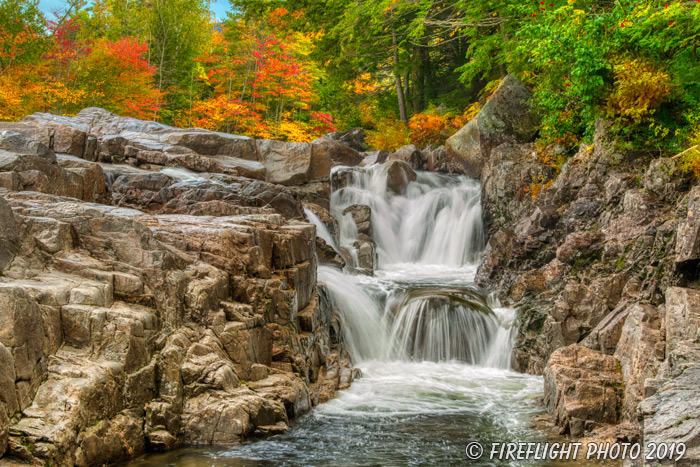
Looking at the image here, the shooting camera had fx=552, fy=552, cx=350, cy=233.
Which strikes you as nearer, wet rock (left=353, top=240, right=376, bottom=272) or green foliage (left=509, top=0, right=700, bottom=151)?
green foliage (left=509, top=0, right=700, bottom=151)

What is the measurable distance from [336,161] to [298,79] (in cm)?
501

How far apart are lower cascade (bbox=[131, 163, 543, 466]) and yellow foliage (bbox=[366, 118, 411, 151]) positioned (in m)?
5.71

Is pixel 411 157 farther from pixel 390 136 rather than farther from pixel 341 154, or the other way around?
pixel 390 136

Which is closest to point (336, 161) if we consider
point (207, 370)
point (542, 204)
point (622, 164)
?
point (542, 204)

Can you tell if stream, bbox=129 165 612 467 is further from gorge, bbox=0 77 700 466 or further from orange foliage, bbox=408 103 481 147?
orange foliage, bbox=408 103 481 147

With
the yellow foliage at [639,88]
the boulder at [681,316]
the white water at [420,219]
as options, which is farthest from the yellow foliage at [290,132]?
the boulder at [681,316]

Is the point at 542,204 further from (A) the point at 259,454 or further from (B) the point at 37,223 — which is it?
(B) the point at 37,223

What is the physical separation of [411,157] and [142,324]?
715 inches

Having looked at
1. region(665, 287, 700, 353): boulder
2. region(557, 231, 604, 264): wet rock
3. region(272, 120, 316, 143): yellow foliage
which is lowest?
region(665, 287, 700, 353): boulder

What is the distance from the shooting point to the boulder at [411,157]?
23.1m

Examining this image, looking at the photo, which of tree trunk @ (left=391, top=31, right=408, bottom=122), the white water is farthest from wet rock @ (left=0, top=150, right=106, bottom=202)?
tree trunk @ (left=391, top=31, right=408, bottom=122)

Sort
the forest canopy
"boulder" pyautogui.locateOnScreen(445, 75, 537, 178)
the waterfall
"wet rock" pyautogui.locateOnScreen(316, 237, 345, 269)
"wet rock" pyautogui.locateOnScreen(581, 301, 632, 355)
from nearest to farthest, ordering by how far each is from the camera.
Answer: "wet rock" pyautogui.locateOnScreen(581, 301, 632, 355) → the forest canopy → the waterfall → "wet rock" pyautogui.locateOnScreen(316, 237, 345, 269) → "boulder" pyautogui.locateOnScreen(445, 75, 537, 178)

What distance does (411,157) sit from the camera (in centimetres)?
2317

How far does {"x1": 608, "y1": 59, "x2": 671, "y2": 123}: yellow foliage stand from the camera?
1092 centimetres
